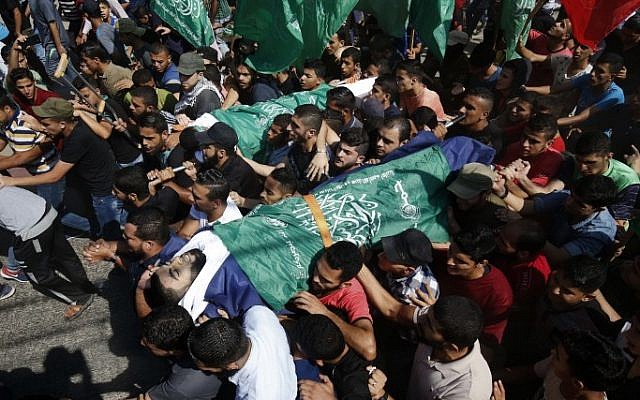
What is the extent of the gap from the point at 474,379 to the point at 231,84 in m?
4.74

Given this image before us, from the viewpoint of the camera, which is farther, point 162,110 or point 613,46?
point 613,46

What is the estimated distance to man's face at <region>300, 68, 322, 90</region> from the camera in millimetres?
5426

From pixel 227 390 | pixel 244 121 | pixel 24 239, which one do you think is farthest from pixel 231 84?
pixel 227 390

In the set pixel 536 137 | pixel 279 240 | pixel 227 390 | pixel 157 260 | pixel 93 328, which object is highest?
pixel 536 137

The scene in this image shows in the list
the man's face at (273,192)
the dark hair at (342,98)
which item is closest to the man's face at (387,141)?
the dark hair at (342,98)

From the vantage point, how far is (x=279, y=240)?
10.0ft

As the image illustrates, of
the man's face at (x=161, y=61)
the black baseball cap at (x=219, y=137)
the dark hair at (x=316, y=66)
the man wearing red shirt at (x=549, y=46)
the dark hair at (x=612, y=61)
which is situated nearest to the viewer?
the black baseball cap at (x=219, y=137)

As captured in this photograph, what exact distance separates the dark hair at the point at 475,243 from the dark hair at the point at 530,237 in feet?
1.06

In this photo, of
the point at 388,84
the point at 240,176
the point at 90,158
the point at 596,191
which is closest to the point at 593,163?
the point at 596,191

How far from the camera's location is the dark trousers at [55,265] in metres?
3.71

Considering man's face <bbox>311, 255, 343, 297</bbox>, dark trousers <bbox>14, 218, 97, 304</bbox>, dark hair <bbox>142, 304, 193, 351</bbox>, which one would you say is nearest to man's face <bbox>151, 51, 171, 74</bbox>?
dark trousers <bbox>14, 218, 97, 304</bbox>

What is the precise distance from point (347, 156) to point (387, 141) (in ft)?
1.28

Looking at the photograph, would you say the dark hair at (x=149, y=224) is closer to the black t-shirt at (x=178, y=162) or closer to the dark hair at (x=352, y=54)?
the black t-shirt at (x=178, y=162)

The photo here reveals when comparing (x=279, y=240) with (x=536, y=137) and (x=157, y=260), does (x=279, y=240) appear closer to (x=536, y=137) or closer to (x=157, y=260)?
(x=157, y=260)
